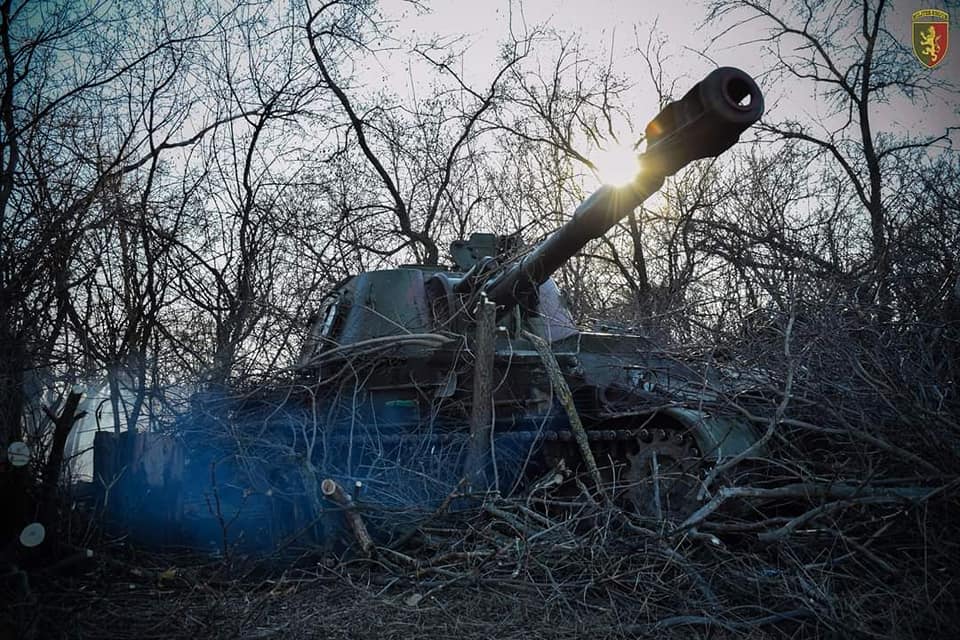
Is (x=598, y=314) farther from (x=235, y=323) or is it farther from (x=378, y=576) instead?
(x=378, y=576)

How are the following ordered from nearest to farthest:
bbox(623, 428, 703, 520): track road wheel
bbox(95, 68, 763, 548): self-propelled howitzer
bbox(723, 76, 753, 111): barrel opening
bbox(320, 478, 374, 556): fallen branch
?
bbox(723, 76, 753, 111): barrel opening
bbox(320, 478, 374, 556): fallen branch
bbox(623, 428, 703, 520): track road wheel
bbox(95, 68, 763, 548): self-propelled howitzer

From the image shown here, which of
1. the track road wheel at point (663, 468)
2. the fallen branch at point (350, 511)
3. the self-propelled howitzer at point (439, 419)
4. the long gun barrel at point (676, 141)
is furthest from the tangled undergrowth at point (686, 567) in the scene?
the long gun barrel at point (676, 141)

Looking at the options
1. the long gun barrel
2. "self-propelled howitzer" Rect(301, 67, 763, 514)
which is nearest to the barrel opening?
the long gun barrel

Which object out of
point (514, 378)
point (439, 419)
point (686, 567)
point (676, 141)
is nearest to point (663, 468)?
point (514, 378)

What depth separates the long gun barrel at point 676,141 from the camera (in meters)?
3.88

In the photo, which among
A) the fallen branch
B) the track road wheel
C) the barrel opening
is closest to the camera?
the barrel opening

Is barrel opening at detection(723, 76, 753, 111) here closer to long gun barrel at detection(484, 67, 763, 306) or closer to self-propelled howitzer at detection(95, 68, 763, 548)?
long gun barrel at detection(484, 67, 763, 306)

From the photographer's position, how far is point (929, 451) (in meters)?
4.69

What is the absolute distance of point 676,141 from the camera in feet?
13.8

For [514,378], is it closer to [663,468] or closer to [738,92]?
[663,468]

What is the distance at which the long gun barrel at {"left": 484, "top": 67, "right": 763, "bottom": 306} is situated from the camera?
388 cm

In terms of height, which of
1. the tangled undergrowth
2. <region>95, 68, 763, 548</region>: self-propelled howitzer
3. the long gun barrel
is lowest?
the tangled undergrowth

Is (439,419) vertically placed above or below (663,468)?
above

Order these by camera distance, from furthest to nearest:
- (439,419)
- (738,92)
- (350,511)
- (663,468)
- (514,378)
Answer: (514,378) → (439,419) → (663,468) → (350,511) → (738,92)
